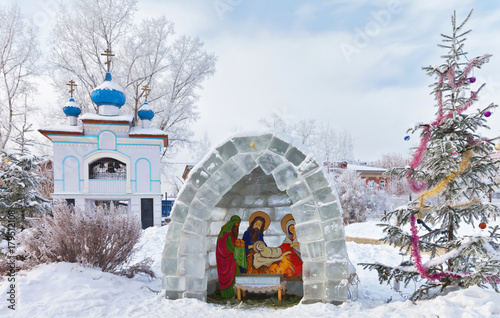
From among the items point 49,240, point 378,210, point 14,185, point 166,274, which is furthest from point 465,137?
point 378,210

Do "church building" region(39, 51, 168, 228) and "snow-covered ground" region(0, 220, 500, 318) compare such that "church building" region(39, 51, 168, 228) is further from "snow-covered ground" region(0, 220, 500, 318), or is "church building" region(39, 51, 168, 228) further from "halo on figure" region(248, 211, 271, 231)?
"halo on figure" region(248, 211, 271, 231)

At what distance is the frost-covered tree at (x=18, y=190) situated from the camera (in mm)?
8219

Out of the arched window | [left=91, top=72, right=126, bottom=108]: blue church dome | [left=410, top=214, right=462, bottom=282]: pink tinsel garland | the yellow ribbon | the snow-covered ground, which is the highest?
[left=91, top=72, right=126, bottom=108]: blue church dome

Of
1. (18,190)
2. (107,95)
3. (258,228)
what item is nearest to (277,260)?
(258,228)

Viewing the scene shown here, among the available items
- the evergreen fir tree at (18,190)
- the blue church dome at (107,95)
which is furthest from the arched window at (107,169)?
the evergreen fir tree at (18,190)

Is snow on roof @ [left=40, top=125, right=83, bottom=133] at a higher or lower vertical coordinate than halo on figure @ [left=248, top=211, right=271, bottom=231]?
higher

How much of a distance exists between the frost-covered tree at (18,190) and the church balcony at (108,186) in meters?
6.93

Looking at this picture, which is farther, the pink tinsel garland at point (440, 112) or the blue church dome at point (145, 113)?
the blue church dome at point (145, 113)

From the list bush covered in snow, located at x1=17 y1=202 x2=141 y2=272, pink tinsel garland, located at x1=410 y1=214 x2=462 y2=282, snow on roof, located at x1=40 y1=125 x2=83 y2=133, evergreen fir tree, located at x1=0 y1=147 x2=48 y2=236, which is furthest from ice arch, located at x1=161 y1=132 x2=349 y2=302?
snow on roof, located at x1=40 y1=125 x2=83 y2=133

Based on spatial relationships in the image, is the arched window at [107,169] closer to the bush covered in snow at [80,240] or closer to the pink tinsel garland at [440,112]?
the bush covered in snow at [80,240]

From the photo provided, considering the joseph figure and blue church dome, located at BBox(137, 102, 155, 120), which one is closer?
the joseph figure

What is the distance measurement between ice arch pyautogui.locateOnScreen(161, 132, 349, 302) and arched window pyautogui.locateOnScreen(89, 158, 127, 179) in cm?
1182

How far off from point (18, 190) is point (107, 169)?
26.3 ft

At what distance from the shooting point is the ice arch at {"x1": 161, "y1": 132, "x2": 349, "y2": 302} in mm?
4879
